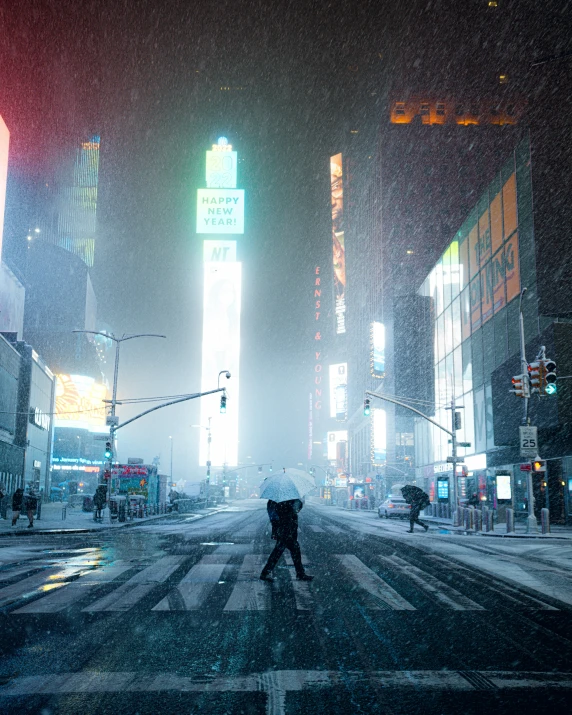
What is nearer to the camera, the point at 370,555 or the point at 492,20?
the point at 370,555

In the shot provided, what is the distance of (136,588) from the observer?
10383mm

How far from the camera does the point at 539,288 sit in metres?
37.7

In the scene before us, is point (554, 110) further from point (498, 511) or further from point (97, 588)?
point (97, 588)

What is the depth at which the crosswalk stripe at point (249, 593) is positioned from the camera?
29.1ft

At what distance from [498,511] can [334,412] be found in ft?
425

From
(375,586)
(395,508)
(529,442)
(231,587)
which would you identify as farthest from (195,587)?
(395,508)

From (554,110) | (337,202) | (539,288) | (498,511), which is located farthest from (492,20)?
(337,202)

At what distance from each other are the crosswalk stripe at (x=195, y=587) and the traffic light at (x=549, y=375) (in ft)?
47.3

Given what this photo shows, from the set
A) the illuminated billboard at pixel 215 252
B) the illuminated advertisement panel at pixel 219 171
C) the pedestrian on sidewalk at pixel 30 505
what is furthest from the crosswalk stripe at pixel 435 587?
the illuminated advertisement panel at pixel 219 171

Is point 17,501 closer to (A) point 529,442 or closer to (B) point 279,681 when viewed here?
(A) point 529,442

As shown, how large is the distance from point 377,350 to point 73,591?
88680mm

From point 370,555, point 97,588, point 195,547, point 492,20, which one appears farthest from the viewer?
point 492,20

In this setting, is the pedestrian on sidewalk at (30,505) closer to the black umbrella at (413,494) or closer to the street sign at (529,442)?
the black umbrella at (413,494)

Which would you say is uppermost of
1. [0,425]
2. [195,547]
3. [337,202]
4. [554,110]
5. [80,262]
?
[337,202]
